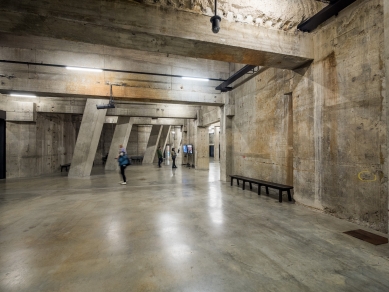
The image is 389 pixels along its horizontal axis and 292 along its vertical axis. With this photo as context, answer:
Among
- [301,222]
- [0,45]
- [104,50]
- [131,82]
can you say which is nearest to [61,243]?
[301,222]

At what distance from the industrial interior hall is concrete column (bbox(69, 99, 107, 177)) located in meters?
3.57

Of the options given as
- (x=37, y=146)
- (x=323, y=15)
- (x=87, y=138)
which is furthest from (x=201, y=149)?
(x=323, y=15)

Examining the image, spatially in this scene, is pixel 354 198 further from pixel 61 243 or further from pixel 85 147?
pixel 85 147

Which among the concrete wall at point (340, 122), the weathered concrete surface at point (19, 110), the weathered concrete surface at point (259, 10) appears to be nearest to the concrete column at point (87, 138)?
the weathered concrete surface at point (19, 110)

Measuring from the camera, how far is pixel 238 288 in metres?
2.32

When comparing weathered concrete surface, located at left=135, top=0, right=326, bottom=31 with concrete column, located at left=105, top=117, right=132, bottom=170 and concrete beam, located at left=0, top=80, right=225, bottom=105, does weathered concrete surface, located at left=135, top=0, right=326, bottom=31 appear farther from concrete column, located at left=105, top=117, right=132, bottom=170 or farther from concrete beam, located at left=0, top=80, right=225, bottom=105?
concrete column, located at left=105, top=117, right=132, bottom=170

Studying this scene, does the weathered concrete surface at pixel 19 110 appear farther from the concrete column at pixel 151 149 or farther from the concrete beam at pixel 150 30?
the concrete column at pixel 151 149

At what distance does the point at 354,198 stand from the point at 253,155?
419 cm

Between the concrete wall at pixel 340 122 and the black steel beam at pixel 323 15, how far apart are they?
0.49 feet

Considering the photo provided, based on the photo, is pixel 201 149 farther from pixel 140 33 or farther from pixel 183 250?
pixel 183 250

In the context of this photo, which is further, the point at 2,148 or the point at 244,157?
the point at 2,148

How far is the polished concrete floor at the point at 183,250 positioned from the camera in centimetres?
243

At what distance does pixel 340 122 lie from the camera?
182 inches

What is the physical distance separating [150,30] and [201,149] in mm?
12624
